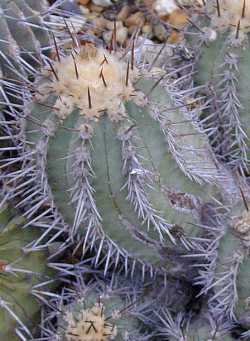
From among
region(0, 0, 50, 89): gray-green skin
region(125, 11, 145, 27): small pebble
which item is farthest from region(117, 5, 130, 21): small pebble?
region(0, 0, 50, 89): gray-green skin

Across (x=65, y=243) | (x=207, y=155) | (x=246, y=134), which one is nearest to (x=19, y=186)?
(x=65, y=243)

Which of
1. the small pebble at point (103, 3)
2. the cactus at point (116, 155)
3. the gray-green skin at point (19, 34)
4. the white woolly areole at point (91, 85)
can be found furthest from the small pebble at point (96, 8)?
the white woolly areole at point (91, 85)

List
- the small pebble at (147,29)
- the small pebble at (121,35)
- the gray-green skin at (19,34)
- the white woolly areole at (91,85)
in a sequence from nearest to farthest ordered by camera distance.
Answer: the white woolly areole at (91,85) < the gray-green skin at (19,34) < the small pebble at (121,35) < the small pebble at (147,29)

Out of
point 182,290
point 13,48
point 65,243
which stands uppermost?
point 13,48

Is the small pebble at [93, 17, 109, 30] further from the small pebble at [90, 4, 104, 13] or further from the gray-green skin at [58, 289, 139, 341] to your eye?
the gray-green skin at [58, 289, 139, 341]

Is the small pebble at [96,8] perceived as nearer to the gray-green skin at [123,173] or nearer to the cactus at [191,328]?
the gray-green skin at [123,173]

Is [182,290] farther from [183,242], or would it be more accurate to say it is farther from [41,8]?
[41,8]
